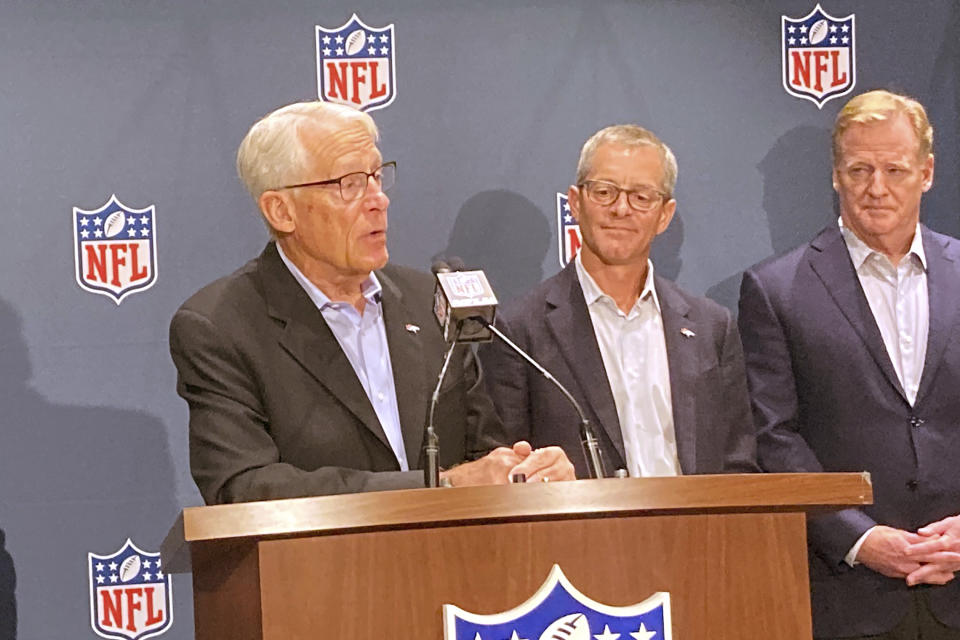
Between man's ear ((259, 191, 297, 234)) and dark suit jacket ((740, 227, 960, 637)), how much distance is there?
1248mm

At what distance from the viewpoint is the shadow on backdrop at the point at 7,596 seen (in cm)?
364

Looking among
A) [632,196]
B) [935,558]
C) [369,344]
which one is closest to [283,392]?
[369,344]

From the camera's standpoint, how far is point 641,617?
1.95 m

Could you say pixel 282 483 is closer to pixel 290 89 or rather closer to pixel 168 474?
pixel 168 474

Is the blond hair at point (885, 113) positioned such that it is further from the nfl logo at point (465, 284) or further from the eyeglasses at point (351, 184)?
the nfl logo at point (465, 284)

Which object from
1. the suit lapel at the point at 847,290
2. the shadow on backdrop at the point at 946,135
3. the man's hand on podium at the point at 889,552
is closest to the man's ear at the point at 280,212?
the suit lapel at the point at 847,290

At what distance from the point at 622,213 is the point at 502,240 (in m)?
0.50

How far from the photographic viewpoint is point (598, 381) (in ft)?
11.1

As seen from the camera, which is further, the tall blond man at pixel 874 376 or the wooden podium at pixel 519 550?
the tall blond man at pixel 874 376

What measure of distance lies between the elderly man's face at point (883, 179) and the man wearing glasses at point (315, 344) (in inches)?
44.6

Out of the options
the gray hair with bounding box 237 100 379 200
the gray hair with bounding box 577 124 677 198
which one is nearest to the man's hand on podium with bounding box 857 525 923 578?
the gray hair with bounding box 577 124 677 198

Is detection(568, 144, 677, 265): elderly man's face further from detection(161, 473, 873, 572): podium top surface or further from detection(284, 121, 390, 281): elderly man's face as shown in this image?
detection(161, 473, 873, 572): podium top surface

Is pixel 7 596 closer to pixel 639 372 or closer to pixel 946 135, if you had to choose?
pixel 639 372

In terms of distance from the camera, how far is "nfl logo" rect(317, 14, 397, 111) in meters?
3.85
